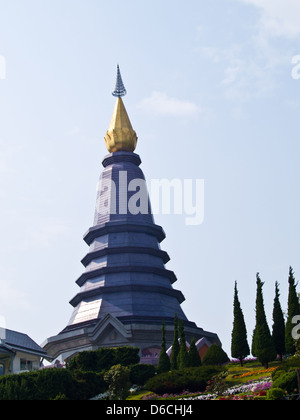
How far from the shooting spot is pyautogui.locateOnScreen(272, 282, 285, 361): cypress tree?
153 feet

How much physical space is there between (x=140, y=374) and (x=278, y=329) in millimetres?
10194

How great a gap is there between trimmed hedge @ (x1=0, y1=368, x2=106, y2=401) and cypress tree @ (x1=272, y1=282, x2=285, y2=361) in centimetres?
1359

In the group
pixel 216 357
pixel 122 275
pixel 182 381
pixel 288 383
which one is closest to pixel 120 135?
pixel 122 275

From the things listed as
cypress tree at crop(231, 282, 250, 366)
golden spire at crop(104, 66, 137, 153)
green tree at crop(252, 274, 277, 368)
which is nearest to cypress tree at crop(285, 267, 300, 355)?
green tree at crop(252, 274, 277, 368)

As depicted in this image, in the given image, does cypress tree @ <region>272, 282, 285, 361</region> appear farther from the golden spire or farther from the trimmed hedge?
the golden spire

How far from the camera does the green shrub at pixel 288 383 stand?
32844mm

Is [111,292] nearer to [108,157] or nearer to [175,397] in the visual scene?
[108,157]

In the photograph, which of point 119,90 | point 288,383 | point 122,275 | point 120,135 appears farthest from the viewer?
point 119,90

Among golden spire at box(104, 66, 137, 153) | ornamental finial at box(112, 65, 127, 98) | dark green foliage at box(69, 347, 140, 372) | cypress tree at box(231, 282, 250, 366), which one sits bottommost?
dark green foliage at box(69, 347, 140, 372)

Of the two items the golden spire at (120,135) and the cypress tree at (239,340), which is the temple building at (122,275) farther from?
the cypress tree at (239,340)

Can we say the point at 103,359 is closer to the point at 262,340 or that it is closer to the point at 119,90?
the point at 262,340

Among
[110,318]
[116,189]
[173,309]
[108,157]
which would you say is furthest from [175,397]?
[108,157]

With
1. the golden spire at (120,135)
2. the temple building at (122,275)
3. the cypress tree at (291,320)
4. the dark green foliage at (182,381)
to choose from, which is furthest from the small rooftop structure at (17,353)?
the golden spire at (120,135)

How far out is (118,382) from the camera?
1645 inches
